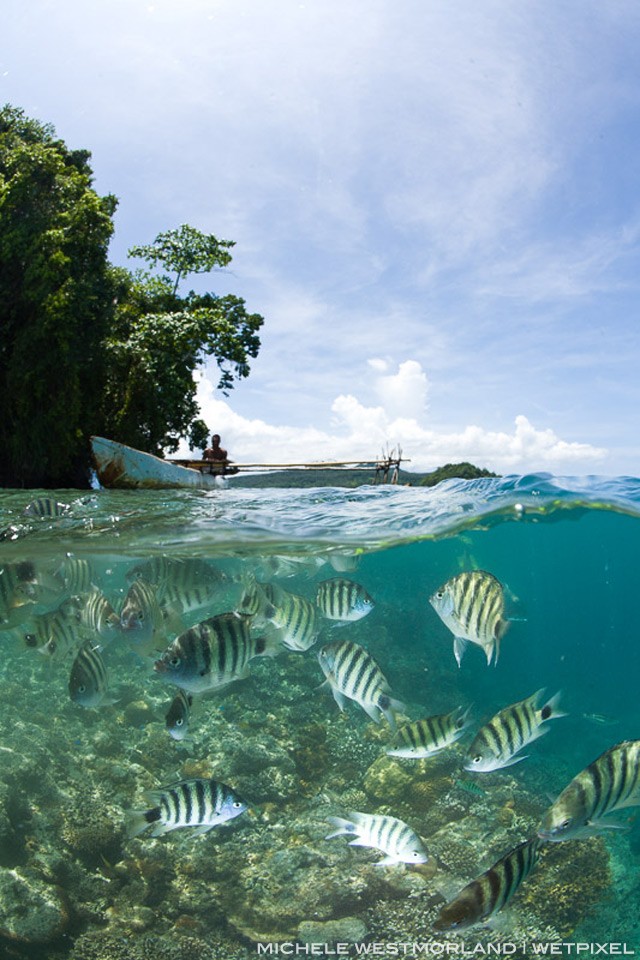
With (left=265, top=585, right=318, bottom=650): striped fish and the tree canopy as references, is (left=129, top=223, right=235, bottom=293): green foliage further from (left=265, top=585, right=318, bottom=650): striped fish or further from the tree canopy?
(left=265, top=585, right=318, bottom=650): striped fish

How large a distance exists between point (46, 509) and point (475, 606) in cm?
955

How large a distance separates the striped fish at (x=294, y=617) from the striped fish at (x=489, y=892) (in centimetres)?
259

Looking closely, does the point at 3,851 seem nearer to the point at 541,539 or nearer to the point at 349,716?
the point at 349,716

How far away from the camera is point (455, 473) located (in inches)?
736

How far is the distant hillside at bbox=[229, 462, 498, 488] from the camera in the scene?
19.7 m

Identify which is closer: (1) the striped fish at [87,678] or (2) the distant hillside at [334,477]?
(1) the striped fish at [87,678]

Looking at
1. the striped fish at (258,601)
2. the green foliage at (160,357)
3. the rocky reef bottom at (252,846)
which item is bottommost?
the rocky reef bottom at (252,846)

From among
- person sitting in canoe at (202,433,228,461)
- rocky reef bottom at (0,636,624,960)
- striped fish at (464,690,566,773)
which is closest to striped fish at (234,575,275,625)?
striped fish at (464,690,566,773)

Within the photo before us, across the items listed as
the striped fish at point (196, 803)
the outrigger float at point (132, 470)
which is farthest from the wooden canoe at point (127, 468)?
the striped fish at point (196, 803)

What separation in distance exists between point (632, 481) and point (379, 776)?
699cm

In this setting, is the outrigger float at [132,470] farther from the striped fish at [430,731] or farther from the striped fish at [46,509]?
the striped fish at [430,731]

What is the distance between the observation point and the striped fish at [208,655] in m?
5.41

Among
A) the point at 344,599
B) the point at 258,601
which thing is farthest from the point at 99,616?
the point at 344,599

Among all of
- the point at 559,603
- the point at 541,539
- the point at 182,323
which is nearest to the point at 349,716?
the point at 541,539
